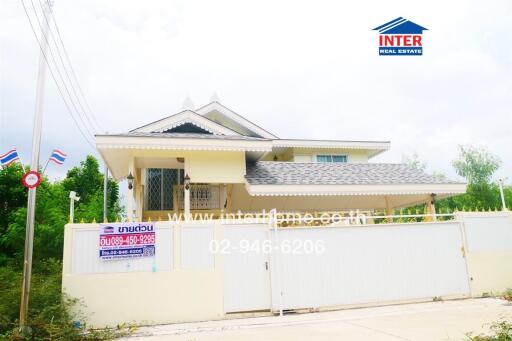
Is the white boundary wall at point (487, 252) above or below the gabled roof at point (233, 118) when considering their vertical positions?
below

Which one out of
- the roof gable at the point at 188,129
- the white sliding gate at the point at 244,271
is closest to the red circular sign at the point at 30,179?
the white sliding gate at the point at 244,271

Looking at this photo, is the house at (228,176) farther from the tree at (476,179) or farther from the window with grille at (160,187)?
the tree at (476,179)

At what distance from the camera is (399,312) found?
7.27 m

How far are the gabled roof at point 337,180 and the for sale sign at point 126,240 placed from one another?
3.89 m

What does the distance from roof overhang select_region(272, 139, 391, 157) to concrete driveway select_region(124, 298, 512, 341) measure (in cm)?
1178

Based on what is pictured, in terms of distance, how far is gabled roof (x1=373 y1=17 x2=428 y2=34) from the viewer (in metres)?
11.2

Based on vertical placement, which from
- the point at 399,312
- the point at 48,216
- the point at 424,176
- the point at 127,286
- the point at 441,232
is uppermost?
the point at 424,176

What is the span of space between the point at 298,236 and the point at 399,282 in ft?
8.24

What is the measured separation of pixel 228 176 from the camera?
1078 cm

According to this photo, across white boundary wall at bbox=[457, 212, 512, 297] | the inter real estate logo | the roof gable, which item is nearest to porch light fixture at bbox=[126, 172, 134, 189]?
the roof gable

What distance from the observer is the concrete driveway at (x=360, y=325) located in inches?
223

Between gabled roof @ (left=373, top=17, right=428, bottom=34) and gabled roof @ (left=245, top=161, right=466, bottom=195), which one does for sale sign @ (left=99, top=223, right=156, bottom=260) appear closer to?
gabled roof @ (left=245, top=161, right=466, bottom=195)

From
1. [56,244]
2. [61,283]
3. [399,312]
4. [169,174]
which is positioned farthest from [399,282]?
[56,244]

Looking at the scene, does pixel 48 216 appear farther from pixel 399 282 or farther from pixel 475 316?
pixel 475 316
